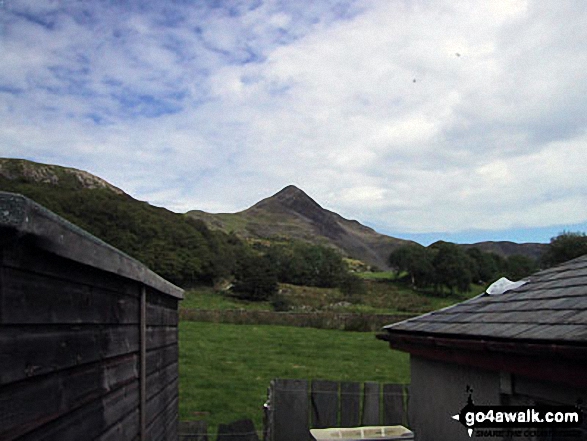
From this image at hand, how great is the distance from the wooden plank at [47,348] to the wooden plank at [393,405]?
865cm

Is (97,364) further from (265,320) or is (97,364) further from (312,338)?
(265,320)

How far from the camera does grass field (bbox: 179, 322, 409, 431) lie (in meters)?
13.8

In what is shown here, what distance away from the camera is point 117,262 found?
2.89 m

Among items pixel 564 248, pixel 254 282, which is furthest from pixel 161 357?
pixel 564 248

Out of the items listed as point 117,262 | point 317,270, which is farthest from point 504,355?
point 317,270

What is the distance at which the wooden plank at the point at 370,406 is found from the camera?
10.6 meters

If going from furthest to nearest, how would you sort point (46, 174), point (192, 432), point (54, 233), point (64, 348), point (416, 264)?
point (46, 174)
point (416, 264)
point (192, 432)
point (64, 348)
point (54, 233)

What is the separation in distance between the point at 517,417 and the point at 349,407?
613 cm

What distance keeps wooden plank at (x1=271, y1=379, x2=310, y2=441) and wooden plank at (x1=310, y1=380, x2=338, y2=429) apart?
0.56ft

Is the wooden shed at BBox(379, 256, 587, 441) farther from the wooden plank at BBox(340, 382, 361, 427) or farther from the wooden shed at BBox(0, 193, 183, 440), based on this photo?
the wooden plank at BBox(340, 382, 361, 427)

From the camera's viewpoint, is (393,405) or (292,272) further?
(292,272)

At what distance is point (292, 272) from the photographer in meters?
72.2

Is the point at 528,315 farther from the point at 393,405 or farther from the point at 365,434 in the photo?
the point at 393,405

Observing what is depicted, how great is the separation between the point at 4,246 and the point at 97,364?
1278 millimetres
